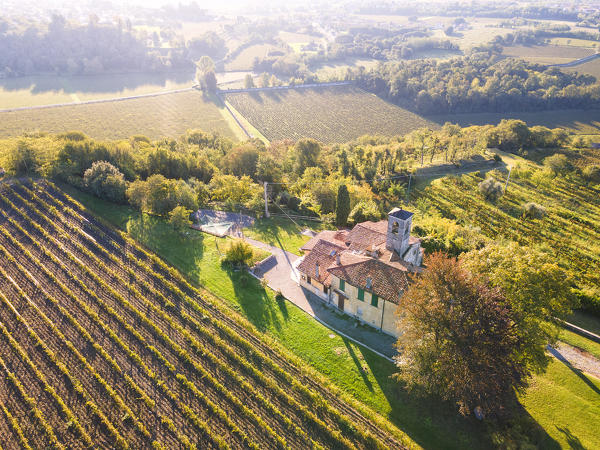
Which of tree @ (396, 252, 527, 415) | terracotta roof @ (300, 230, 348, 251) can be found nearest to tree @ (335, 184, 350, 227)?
terracotta roof @ (300, 230, 348, 251)

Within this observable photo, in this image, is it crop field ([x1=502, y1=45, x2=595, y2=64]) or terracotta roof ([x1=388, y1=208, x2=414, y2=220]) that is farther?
crop field ([x1=502, y1=45, x2=595, y2=64])

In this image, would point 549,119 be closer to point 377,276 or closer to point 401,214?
point 401,214

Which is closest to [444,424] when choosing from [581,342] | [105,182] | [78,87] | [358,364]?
[358,364]

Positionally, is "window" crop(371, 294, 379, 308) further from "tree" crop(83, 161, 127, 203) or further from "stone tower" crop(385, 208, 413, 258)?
"tree" crop(83, 161, 127, 203)

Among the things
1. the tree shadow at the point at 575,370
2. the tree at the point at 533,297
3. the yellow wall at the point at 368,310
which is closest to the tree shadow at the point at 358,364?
the yellow wall at the point at 368,310

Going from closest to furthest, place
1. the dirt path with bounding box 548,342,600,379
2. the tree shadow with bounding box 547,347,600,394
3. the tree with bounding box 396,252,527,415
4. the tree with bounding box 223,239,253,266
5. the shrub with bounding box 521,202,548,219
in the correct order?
the tree with bounding box 396,252,527,415 < the tree shadow with bounding box 547,347,600,394 < the dirt path with bounding box 548,342,600,379 < the tree with bounding box 223,239,253,266 < the shrub with bounding box 521,202,548,219

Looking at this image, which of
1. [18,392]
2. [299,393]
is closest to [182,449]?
[299,393]
